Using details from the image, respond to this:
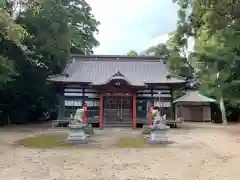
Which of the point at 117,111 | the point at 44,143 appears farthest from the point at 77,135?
the point at 117,111

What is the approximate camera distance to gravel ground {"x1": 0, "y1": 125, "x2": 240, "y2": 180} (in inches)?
247

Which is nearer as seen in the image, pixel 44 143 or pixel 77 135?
pixel 44 143

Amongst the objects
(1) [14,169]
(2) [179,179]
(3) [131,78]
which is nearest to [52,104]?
(3) [131,78]

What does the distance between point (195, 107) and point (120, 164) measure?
24.5m

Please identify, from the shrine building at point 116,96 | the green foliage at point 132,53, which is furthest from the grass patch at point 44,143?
the green foliage at point 132,53

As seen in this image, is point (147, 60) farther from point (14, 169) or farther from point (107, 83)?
point (14, 169)

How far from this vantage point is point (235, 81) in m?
13.8

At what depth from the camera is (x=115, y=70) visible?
23141mm

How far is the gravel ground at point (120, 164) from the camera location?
20.5 ft

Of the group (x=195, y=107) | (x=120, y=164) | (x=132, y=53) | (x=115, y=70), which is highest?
(x=132, y=53)

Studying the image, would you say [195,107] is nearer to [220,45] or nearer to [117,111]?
[117,111]

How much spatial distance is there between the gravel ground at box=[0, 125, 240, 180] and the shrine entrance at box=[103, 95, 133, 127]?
32.8 feet

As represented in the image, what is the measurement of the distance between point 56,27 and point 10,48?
3915mm

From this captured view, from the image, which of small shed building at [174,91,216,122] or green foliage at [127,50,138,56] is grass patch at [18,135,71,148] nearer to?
small shed building at [174,91,216,122]
